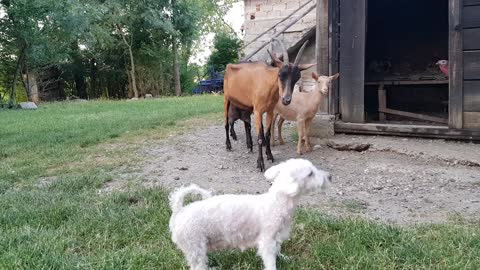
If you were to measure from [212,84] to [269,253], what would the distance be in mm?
21660

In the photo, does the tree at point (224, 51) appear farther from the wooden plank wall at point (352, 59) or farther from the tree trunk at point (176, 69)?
the wooden plank wall at point (352, 59)

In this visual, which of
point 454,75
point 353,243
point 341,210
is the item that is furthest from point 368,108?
point 353,243

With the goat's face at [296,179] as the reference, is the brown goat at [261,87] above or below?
above

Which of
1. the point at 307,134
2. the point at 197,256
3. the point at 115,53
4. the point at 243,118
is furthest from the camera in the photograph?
the point at 115,53

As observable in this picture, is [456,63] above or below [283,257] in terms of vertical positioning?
above

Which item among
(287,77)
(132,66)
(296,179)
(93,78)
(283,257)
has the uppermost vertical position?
(132,66)

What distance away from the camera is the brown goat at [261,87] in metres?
5.17

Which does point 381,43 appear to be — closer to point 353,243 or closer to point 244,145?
point 244,145

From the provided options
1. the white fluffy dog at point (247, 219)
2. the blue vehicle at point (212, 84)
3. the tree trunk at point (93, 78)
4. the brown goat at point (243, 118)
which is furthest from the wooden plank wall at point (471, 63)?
the tree trunk at point (93, 78)

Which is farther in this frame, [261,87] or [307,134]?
[307,134]

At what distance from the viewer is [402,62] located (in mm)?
9711

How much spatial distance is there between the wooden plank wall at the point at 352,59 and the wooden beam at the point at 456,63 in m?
1.17

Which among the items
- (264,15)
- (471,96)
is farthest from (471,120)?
(264,15)

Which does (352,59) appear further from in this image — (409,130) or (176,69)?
(176,69)
